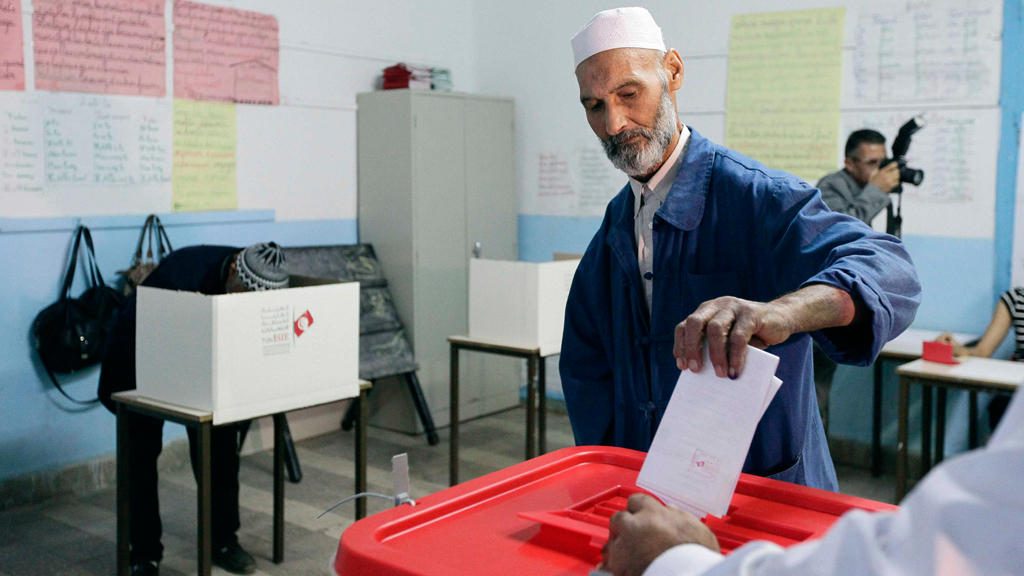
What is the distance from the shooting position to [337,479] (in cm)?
428

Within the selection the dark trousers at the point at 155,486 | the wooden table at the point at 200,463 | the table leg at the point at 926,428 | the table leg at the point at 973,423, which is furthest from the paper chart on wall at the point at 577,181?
the dark trousers at the point at 155,486

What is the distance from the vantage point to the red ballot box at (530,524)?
3.19ft

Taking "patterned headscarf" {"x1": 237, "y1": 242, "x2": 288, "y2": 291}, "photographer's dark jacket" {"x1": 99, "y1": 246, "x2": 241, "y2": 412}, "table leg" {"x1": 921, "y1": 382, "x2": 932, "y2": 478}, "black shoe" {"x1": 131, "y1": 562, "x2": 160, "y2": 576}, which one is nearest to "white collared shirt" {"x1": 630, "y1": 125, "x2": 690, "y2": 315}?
"patterned headscarf" {"x1": 237, "y1": 242, "x2": 288, "y2": 291}

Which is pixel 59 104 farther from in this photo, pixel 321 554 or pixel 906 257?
pixel 906 257

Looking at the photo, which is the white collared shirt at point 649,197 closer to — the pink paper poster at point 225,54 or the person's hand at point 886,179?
the person's hand at point 886,179

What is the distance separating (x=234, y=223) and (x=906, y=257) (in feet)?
12.6

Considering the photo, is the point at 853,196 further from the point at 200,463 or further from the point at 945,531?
the point at 945,531

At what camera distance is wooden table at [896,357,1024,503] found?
133 inches

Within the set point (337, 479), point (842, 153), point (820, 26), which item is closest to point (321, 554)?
point (337, 479)

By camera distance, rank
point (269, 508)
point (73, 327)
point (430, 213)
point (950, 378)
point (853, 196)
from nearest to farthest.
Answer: point (950, 378) → point (73, 327) → point (269, 508) → point (853, 196) → point (430, 213)

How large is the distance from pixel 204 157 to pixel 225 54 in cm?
55

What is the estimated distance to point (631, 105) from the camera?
1.71 m

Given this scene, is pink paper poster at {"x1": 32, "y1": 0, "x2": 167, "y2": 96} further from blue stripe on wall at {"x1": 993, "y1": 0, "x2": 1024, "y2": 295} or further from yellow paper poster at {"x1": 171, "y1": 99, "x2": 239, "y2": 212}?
blue stripe on wall at {"x1": 993, "y1": 0, "x2": 1024, "y2": 295}

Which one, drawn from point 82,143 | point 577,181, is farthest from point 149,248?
point 577,181
